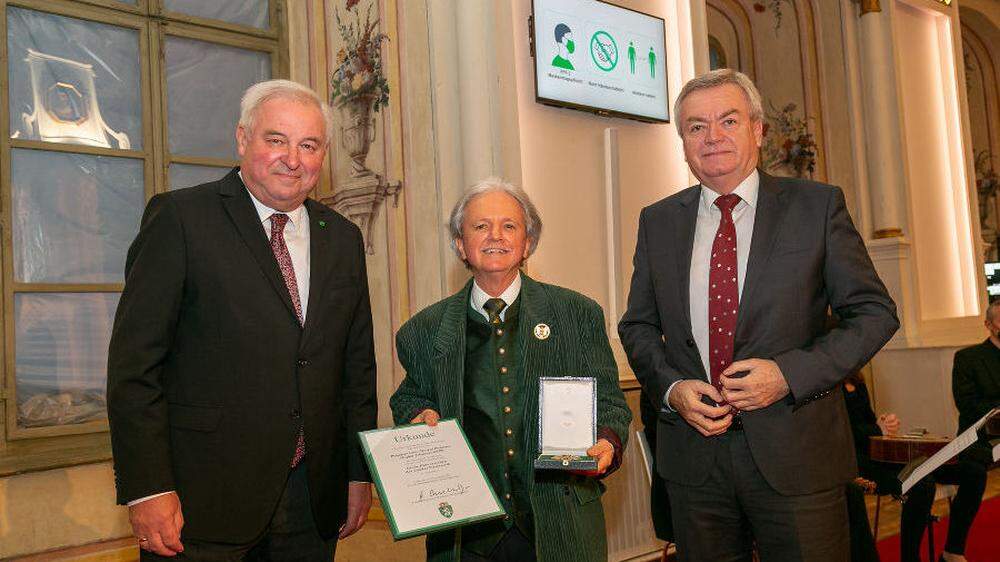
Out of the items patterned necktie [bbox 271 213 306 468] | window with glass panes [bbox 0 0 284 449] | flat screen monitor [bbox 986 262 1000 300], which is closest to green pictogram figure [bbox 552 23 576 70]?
window with glass panes [bbox 0 0 284 449]

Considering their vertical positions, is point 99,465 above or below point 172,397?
below

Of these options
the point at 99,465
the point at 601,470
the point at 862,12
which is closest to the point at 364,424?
the point at 601,470

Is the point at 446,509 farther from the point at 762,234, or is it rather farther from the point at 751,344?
the point at 762,234

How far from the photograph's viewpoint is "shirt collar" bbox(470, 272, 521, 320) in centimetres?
211

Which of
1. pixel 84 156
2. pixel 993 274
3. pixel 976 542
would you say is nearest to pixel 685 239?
pixel 84 156

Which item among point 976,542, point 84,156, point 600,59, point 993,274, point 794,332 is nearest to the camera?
point 794,332

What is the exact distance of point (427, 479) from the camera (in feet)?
5.98

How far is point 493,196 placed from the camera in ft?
6.92

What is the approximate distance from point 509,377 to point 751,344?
1.86 feet

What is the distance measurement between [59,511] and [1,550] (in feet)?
0.83

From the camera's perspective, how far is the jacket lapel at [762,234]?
194 centimetres

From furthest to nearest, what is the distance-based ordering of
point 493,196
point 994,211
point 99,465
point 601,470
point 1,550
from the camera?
point 994,211 → point 99,465 → point 1,550 → point 493,196 → point 601,470

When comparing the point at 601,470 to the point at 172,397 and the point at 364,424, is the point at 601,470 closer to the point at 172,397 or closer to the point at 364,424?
the point at 364,424

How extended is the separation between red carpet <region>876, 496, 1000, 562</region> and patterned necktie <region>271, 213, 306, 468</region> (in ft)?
12.3
